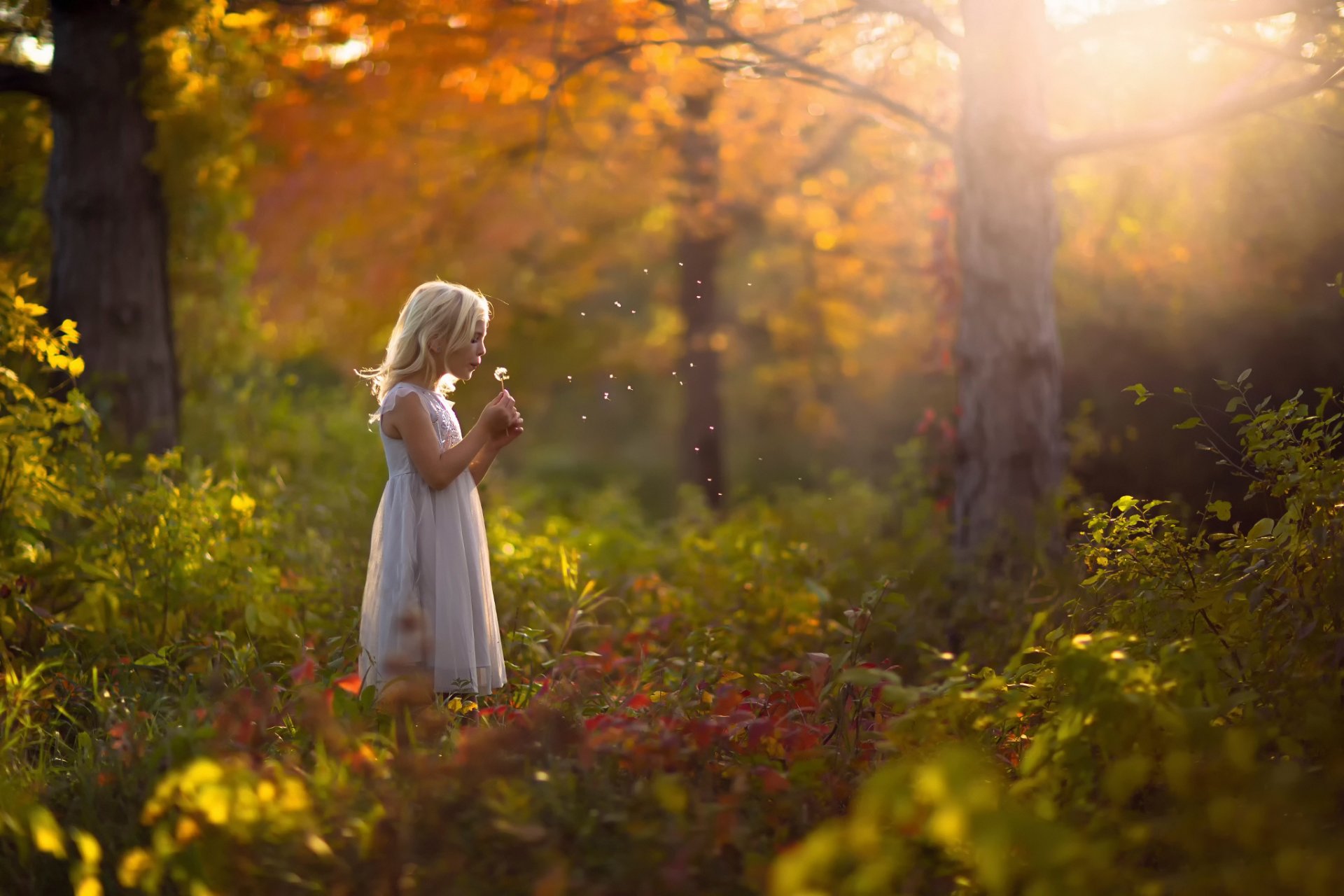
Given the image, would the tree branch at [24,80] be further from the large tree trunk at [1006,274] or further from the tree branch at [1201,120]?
the tree branch at [1201,120]

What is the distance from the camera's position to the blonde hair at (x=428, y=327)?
3717 millimetres

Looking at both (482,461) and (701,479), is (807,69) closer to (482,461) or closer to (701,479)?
(482,461)

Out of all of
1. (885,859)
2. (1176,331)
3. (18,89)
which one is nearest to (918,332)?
(1176,331)

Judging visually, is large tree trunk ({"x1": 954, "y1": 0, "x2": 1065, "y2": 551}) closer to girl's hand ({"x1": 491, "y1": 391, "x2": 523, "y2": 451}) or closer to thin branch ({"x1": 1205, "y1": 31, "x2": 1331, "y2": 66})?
thin branch ({"x1": 1205, "y1": 31, "x2": 1331, "y2": 66})

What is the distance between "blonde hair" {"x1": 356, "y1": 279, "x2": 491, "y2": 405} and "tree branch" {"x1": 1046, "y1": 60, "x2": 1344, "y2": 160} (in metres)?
3.33

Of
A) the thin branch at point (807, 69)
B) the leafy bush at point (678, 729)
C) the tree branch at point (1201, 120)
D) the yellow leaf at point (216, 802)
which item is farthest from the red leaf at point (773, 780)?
the tree branch at point (1201, 120)

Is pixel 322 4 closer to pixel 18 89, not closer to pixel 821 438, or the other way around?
pixel 18 89

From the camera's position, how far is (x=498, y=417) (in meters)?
3.51

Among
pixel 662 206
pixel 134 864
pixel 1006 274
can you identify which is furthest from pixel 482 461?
pixel 662 206

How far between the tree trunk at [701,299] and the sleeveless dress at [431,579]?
781 cm

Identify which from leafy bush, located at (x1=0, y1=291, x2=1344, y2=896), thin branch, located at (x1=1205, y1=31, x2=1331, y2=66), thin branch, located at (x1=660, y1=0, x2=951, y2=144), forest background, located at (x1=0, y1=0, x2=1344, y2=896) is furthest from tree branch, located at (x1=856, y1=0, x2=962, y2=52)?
leafy bush, located at (x1=0, y1=291, x2=1344, y2=896)

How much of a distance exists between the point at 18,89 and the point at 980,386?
17.7 ft

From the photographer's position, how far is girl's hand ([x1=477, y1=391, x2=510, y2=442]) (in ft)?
11.5

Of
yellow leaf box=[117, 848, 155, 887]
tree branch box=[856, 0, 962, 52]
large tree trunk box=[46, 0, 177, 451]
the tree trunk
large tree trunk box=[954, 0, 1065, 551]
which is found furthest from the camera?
the tree trunk
